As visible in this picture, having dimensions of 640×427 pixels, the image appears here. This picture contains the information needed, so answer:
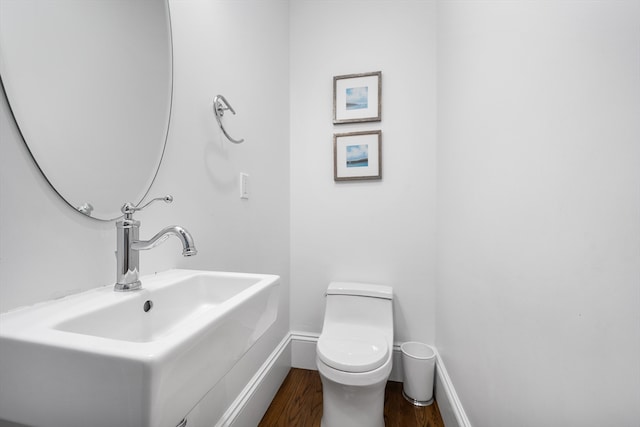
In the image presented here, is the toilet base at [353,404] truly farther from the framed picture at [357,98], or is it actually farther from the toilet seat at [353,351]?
the framed picture at [357,98]

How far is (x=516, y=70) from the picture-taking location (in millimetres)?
775

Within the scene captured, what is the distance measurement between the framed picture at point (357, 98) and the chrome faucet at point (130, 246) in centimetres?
139

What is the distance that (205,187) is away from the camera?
1012 millimetres

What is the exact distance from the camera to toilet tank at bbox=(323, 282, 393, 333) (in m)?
1.54

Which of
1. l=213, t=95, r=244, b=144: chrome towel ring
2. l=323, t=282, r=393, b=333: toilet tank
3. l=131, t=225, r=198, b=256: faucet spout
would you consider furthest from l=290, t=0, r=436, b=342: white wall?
l=131, t=225, r=198, b=256: faucet spout

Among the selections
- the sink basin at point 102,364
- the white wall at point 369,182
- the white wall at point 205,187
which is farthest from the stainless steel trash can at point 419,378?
the sink basin at point 102,364

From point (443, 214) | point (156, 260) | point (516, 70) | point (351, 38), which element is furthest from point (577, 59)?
point (351, 38)

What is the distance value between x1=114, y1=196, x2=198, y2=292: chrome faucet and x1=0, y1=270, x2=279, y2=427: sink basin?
69 millimetres

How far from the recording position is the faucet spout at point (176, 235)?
611mm

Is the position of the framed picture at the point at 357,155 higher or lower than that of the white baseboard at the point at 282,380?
higher

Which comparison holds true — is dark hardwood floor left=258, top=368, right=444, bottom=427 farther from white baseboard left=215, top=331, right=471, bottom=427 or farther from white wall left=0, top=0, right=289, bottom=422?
white wall left=0, top=0, right=289, bottom=422

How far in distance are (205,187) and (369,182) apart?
106cm

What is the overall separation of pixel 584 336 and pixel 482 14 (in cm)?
110

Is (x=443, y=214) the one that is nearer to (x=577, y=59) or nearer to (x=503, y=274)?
(x=503, y=274)
